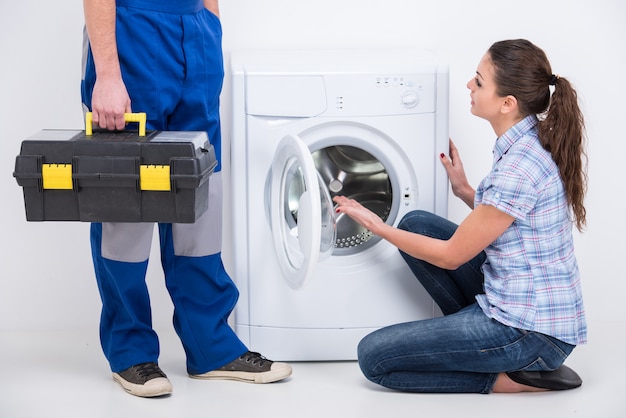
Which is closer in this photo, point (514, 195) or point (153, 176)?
point (153, 176)

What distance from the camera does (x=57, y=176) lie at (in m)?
2.00

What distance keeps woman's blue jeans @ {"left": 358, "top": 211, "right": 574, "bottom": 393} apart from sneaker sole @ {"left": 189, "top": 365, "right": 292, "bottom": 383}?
207mm

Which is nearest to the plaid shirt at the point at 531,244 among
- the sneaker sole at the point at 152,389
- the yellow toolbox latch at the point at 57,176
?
the sneaker sole at the point at 152,389

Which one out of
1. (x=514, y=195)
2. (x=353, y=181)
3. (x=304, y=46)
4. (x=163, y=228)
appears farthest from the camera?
(x=304, y=46)

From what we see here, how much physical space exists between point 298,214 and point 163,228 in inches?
14.1

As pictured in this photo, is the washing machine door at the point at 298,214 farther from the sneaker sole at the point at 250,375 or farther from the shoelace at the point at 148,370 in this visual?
the shoelace at the point at 148,370

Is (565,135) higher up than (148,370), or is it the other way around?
(565,135)

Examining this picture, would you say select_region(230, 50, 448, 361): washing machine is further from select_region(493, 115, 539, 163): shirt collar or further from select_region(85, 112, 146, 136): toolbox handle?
select_region(85, 112, 146, 136): toolbox handle

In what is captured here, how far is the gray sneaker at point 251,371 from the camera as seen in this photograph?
243 centimetres

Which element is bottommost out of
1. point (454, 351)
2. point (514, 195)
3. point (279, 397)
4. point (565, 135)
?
point (279, 397)

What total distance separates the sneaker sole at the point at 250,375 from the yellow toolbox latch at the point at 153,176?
660 millimetres

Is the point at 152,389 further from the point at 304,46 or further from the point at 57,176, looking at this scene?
the point at 304,46

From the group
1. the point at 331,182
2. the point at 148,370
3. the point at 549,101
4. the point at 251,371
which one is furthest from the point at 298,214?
the point at 549,101

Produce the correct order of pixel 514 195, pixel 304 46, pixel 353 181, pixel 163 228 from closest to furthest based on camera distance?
pixel 514 195, pixel 163 228, pixel 353 181, pixel 304 46
